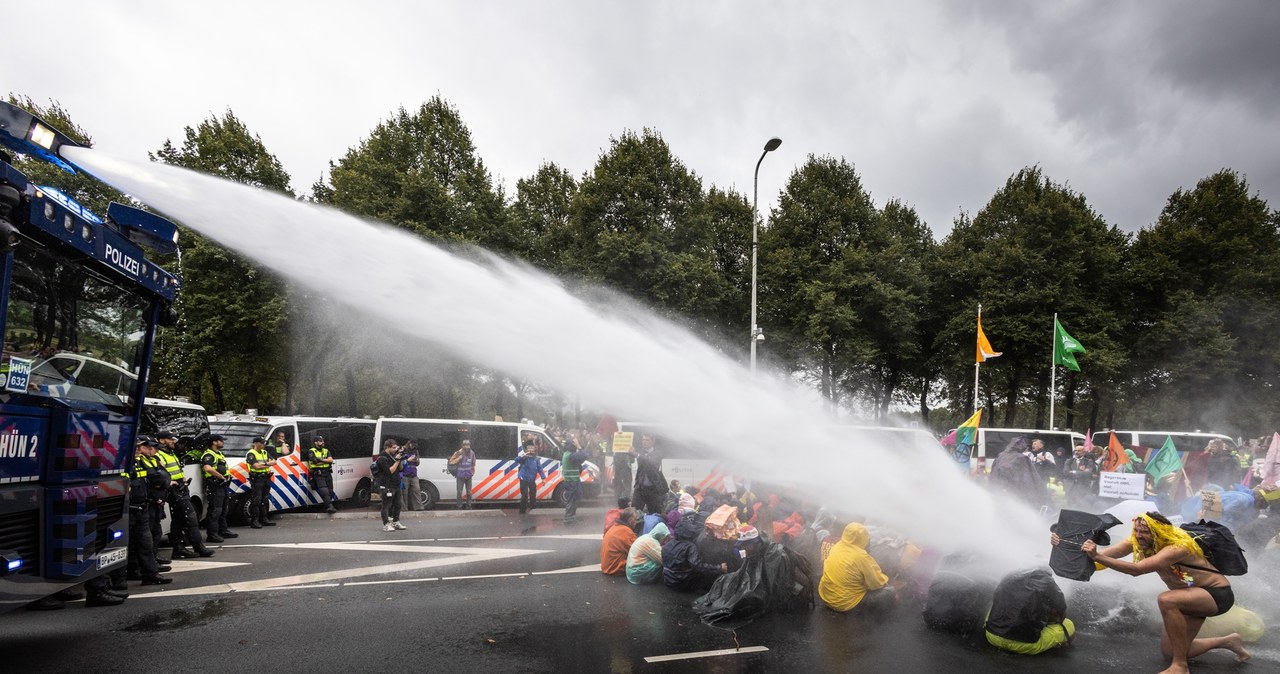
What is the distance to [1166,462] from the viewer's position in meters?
13.3

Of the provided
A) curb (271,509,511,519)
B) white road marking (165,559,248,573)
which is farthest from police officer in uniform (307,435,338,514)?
white road marking (165,559,248,573)

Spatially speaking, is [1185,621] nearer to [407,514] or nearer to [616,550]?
[616,550]

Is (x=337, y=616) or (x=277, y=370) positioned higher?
(x=277, y=370)

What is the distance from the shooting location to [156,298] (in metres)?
6.12

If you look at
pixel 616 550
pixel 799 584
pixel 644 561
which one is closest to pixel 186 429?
pixel 616 550

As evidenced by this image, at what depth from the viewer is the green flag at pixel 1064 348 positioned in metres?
22.4

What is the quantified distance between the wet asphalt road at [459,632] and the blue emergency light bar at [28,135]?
401 centimetres

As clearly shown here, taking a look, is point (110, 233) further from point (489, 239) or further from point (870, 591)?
point (489, 239)

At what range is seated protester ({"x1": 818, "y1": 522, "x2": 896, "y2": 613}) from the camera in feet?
23.2

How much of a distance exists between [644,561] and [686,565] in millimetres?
644

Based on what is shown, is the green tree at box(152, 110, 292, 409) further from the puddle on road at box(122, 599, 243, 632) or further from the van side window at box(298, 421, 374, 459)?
the puddle on road at box(122, 599, 243, 632)

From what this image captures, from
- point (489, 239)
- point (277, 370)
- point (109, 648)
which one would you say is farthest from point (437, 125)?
point (109, 648)

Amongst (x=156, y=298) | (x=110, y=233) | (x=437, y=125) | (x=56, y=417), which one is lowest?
(x=56, y=417)

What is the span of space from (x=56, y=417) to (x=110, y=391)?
78 centimetres
